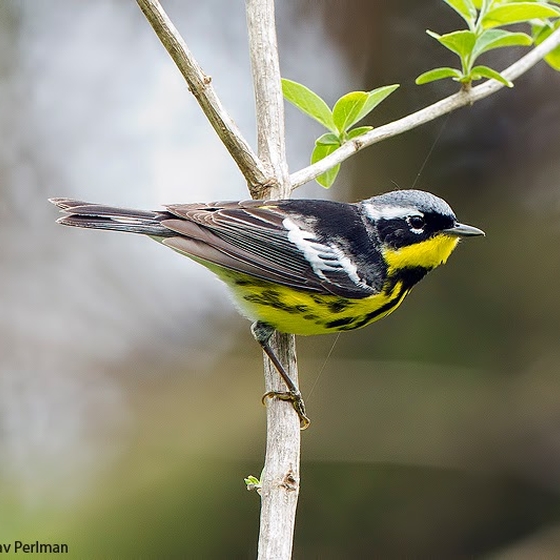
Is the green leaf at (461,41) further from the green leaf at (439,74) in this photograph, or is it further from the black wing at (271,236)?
the black wing at (271,236)

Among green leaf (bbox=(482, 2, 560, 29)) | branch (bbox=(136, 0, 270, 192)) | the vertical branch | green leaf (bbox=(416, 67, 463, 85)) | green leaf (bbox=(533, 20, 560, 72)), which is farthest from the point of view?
green leaf (bbox=(533, 20, 560, 72))

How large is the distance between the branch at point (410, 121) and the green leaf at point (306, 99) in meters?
0.13

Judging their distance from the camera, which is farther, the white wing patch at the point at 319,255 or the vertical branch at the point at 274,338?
the white wing patch at the point at 319,255

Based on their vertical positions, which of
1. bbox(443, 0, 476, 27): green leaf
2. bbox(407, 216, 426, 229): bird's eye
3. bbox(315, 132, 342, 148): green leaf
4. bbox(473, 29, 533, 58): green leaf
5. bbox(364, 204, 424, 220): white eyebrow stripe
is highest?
bbox(443, 0, 476, 27): green leaf

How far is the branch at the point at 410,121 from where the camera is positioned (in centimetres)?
320

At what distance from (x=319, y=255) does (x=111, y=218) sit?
0.80 m

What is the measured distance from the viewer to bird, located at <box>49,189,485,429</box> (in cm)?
338

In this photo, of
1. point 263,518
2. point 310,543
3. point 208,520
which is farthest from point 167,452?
point 263,518

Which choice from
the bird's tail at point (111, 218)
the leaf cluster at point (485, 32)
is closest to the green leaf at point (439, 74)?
the leaf cluster at point (485, 32)

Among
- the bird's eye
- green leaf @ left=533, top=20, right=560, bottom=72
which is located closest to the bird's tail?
the bird's eye

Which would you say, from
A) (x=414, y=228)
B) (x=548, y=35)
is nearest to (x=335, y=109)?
(x=414, y=228)

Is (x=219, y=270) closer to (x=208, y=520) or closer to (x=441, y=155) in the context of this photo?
(x=208, y=520)

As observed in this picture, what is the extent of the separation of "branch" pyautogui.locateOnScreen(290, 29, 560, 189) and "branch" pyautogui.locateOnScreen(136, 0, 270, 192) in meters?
0.19

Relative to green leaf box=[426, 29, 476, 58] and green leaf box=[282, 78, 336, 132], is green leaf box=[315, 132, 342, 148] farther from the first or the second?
green leaf box=[426, 29, 476, 58]
